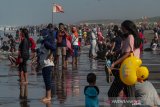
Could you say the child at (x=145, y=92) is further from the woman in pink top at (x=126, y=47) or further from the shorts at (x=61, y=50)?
the shorts at (x=61, y=50)

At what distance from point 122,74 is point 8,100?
4.63 metres

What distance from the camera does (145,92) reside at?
9.98m

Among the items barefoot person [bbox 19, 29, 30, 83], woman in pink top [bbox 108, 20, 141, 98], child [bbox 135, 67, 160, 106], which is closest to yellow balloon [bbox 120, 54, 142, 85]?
child [bbox 135, 67, 160, 106]

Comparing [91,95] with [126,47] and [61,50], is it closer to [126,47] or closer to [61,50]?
[126,47]

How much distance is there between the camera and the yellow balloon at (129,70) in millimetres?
10016

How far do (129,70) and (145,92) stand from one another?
0.47 metres

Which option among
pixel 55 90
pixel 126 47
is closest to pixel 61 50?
pixel 55 90

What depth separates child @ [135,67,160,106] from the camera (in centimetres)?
985

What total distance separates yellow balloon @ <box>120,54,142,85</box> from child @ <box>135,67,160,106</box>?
111mm

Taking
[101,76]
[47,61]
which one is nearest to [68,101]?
[47,61]

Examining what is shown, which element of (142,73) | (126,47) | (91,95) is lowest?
(91,95)

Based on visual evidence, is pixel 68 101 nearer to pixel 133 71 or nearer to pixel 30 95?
pixel 30 95

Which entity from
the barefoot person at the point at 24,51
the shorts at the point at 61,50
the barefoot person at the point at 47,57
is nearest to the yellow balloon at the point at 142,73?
the barefoot person at the point at 47,57

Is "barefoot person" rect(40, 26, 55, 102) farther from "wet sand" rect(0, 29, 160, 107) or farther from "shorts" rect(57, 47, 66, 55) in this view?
"shorts" rect(57, 47, 66, 55)
